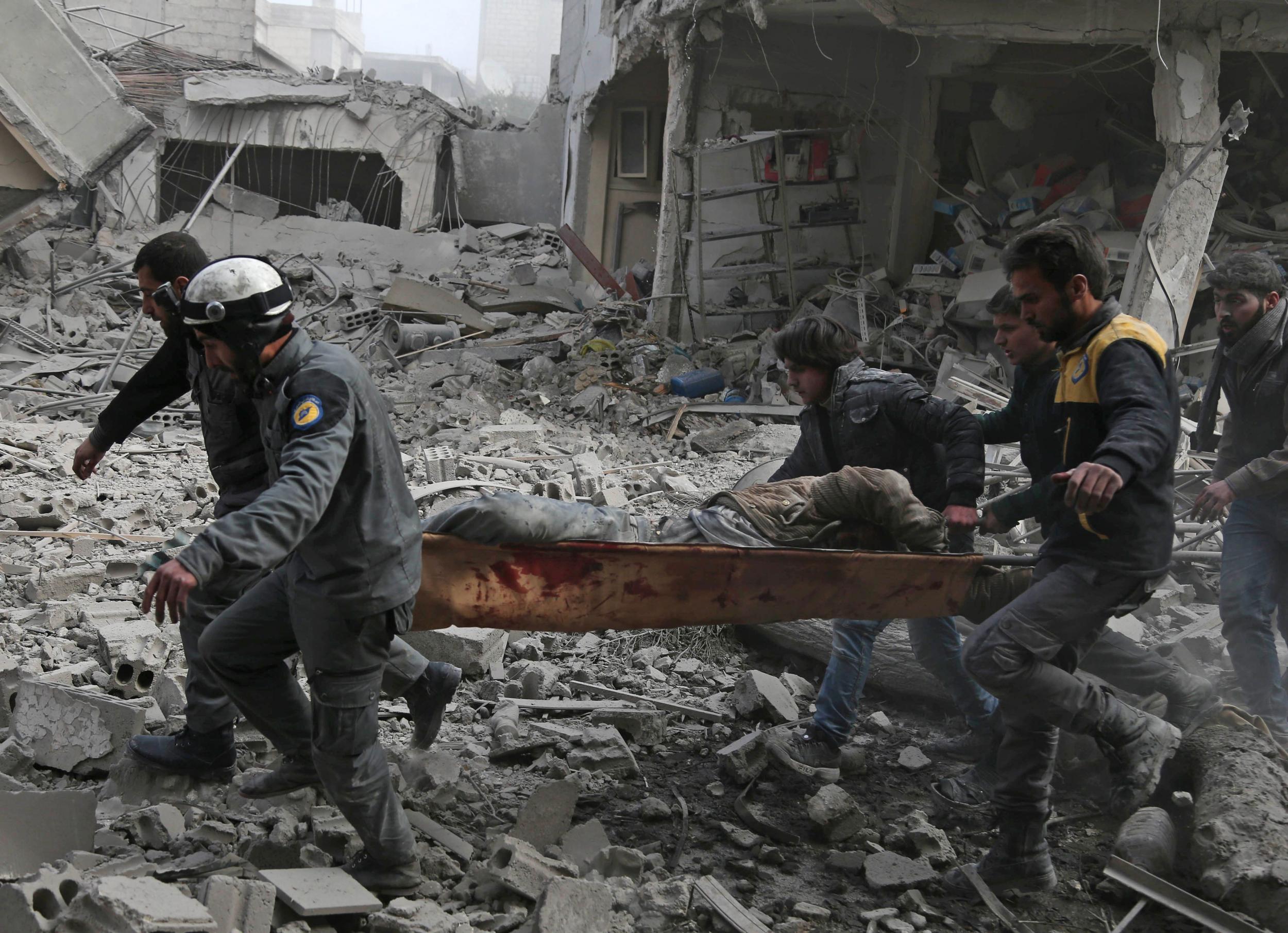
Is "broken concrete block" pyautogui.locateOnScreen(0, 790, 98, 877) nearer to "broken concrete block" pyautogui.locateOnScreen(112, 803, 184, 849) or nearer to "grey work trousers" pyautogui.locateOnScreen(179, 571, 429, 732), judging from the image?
"broken concrete block" pyautogui.locateOnScreen(112, 803, 184, 849)

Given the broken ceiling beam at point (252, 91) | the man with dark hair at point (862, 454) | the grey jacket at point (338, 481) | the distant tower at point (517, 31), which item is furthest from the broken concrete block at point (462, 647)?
the distant tower at point (517, 31)

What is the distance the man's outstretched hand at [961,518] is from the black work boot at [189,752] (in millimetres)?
2423

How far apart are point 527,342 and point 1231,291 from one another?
9911 mm

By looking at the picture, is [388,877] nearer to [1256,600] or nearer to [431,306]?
[1256,600]

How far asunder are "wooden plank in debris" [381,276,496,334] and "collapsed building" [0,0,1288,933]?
62 mm

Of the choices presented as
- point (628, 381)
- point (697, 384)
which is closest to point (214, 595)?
point (697, 384)

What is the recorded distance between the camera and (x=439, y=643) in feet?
14.8

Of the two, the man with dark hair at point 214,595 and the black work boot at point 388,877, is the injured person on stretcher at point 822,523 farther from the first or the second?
the black work boot at point 388,877

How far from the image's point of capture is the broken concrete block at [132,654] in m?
4.07

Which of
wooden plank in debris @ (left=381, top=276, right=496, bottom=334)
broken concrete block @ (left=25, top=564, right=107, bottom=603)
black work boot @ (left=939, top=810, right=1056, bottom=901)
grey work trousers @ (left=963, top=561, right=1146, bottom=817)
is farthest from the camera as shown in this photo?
wooden plank in debris @ (left=381, top=276, right=496, bottom=334)

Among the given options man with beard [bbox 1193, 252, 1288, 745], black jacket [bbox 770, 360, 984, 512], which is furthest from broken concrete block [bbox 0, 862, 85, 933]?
man with beard [bbox 1193, 252, 1288, 745]

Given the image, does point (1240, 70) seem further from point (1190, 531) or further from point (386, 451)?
point (386, 451)

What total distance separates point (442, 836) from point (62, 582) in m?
2.94

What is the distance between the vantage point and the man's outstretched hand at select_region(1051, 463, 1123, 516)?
2641 mm
